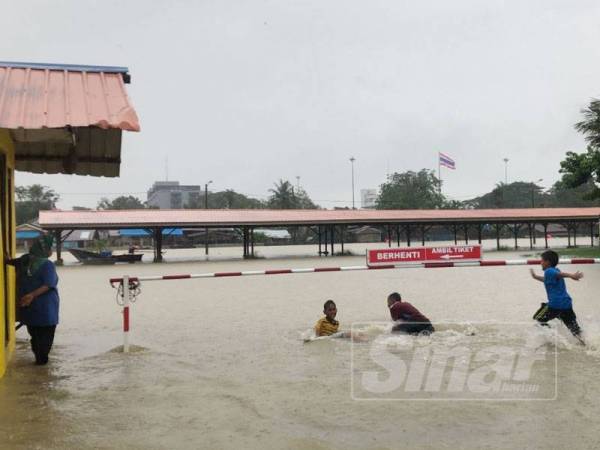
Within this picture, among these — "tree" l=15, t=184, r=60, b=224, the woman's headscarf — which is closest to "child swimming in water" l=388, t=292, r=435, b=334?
the woman's headscarf

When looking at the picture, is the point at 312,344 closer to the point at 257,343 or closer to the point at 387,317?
the point at 257,343

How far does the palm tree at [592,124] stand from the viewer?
28641 millimetres

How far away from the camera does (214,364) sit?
672cm

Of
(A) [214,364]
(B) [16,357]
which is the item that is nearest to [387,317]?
(A) [214,364]

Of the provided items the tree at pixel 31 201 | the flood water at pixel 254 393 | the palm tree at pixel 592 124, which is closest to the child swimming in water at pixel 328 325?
the flood water at pixel 254 393

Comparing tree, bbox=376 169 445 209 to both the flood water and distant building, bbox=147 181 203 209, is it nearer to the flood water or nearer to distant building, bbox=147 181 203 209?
distant building, bbox=147 181 203 209

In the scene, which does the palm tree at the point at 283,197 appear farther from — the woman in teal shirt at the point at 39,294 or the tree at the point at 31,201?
the woman in teal shirt at the point at 39,294

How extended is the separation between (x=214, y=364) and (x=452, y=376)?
8.83ft

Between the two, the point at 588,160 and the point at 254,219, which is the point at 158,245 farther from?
the point at 588,160

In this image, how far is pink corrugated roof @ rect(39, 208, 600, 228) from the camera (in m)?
33.2

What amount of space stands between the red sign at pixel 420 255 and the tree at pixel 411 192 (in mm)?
73600

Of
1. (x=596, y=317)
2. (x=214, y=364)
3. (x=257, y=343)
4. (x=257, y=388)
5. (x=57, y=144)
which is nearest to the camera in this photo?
(x=257, y=388)

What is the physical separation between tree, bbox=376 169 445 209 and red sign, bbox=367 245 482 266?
7360cm

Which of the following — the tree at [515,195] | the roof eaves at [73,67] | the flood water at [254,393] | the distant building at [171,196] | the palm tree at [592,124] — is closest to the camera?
the flood water at [254,393]
